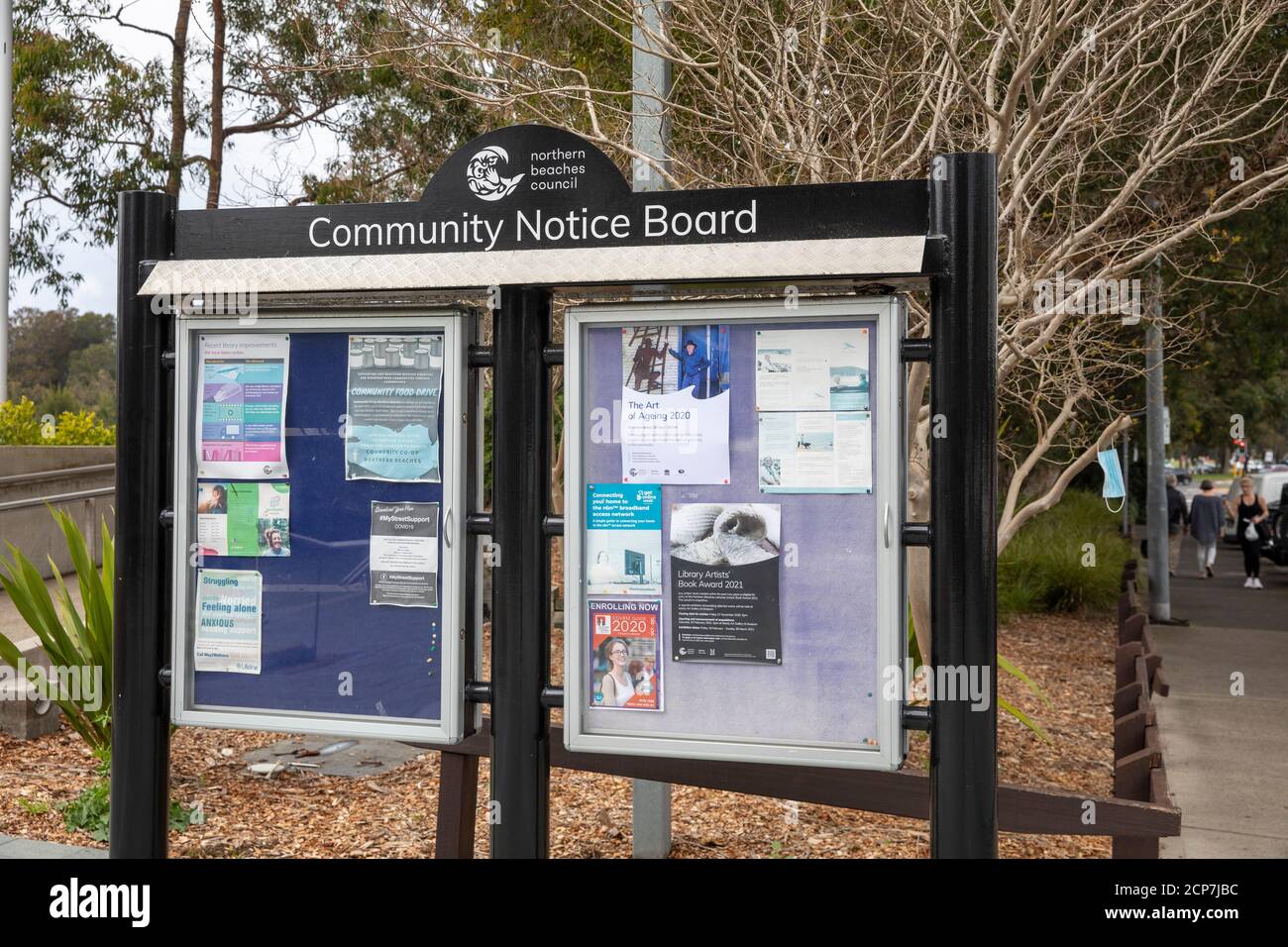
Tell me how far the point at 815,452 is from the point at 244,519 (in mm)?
1900

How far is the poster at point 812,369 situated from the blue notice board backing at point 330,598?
3.71 feet

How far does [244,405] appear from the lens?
4.06 meters

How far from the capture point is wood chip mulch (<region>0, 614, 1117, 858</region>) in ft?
19.0

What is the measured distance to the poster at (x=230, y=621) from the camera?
160 inches

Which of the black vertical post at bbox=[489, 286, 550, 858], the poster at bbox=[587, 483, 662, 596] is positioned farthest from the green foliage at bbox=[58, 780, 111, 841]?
the poster at bbox=[587, 483, 662, 596]

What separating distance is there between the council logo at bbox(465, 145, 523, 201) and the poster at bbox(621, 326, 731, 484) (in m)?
0.58

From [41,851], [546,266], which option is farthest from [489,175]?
[41,851]

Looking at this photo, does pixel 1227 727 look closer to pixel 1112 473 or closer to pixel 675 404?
pixel 1112 473

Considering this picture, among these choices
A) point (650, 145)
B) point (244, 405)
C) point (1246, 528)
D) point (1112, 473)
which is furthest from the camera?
point (1246, 528)

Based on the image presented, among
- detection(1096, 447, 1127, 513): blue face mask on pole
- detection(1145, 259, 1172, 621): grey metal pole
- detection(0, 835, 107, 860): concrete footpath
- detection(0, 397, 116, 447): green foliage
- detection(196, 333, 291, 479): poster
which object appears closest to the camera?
detection(196, 333, 291, 479): poster

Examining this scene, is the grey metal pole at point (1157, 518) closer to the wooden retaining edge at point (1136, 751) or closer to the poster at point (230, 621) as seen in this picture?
the wooden retaining edge at point (1136, 751)

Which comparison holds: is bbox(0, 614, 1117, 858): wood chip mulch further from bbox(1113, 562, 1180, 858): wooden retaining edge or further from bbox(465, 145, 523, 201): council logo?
bbox(465, 145, 523, 201): council logo

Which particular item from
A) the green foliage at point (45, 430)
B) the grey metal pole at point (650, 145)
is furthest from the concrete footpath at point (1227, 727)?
the green foliage at point (45, 430)
